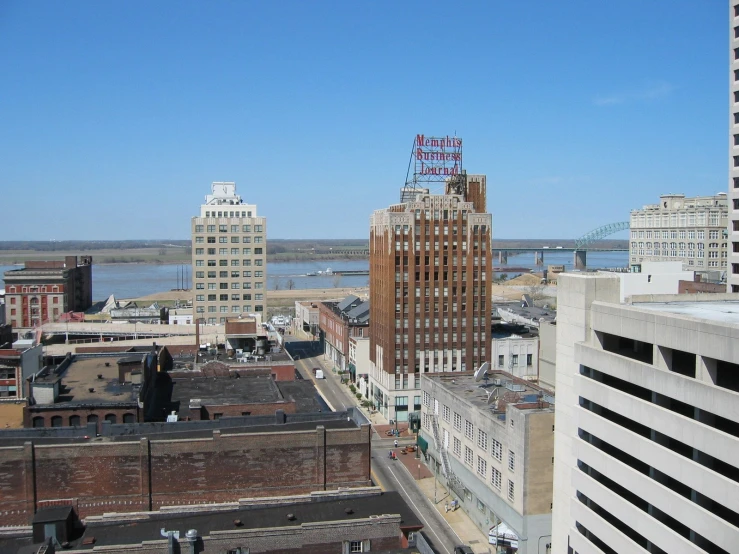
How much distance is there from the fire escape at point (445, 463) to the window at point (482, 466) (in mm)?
4217

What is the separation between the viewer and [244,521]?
4231cm

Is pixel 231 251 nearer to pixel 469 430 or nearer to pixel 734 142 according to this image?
pixel 469 430

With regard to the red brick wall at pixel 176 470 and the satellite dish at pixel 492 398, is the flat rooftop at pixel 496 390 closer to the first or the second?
the satellite dish at pixel 492 398

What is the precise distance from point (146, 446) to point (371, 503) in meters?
13.9

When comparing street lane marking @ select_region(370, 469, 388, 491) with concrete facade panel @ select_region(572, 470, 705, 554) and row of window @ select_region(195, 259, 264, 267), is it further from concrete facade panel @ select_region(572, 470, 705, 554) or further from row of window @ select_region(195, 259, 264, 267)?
row of window @ select_region(195, 259, 264, 267)

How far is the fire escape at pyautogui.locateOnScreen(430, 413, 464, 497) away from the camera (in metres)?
62.5

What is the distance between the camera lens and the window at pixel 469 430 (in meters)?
59.6

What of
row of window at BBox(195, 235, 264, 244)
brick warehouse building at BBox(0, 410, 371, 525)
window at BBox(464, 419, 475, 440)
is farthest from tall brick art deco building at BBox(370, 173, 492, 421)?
row of window at BBox(195, 235, 264, 244)

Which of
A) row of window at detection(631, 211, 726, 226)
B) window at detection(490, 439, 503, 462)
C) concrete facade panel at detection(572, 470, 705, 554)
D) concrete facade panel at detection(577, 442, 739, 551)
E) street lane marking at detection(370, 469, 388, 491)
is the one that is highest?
row of window at detection(631, 211, 726, 226)

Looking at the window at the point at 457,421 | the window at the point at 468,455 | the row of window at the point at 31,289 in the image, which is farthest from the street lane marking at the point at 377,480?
the row of window at the point at 31,289

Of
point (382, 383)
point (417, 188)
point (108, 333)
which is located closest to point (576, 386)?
point (382, 383)

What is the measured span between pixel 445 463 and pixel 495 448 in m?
11.7

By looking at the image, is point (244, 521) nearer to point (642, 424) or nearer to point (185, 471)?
point (185, 471)

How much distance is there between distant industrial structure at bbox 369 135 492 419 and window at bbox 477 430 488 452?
30.5 meters
